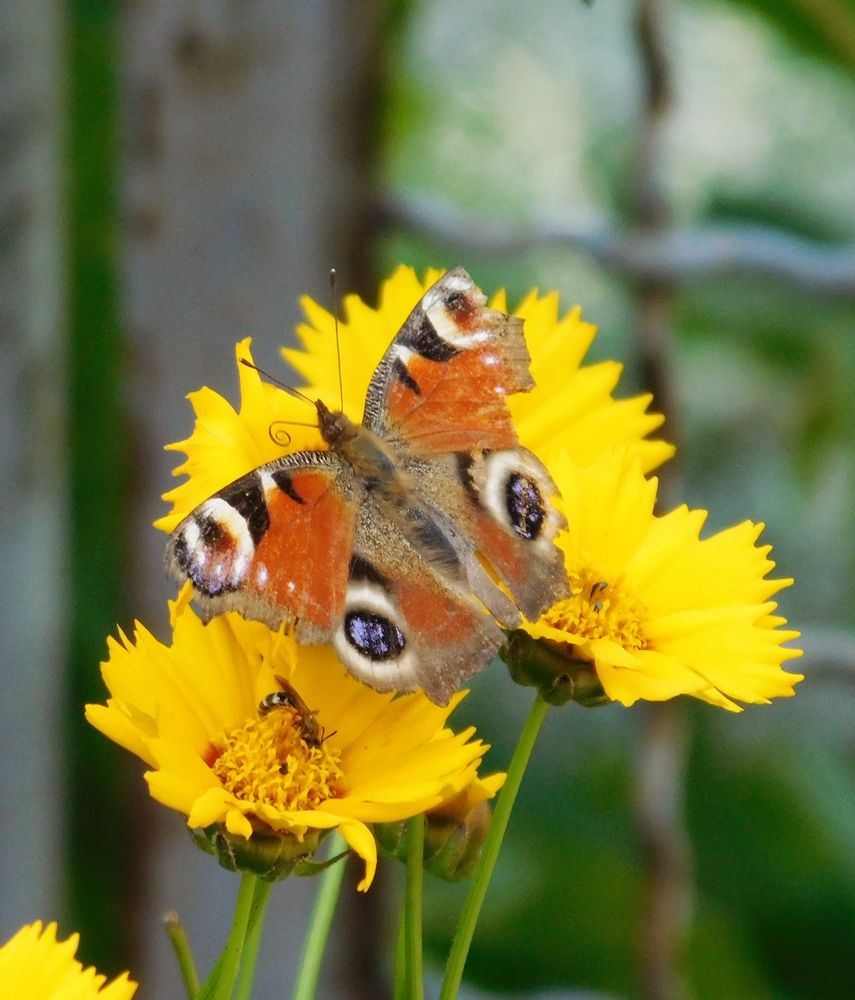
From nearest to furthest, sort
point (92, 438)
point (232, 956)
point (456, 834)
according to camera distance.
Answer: point (232, 956)
point (456, 834)
point (92, 438)

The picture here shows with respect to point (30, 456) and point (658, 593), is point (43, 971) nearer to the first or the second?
point (658, 593)

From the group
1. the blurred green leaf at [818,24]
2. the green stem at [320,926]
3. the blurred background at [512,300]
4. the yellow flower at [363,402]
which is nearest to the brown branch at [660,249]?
the blurred background at [512,300]

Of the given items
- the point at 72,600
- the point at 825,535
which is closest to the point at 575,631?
the point at 72,600

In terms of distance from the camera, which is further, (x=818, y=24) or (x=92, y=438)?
(x=92, y=438)

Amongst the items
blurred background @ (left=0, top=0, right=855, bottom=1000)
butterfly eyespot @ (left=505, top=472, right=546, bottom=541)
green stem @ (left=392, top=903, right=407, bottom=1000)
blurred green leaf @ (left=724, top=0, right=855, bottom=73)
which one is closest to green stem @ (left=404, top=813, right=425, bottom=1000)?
green stem @ (left=392, top=903, right=407, bottom=1000)

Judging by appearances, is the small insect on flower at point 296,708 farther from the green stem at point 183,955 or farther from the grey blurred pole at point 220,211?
the grey blurred pole at point 220,211

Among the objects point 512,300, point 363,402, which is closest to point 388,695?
point 363,402
